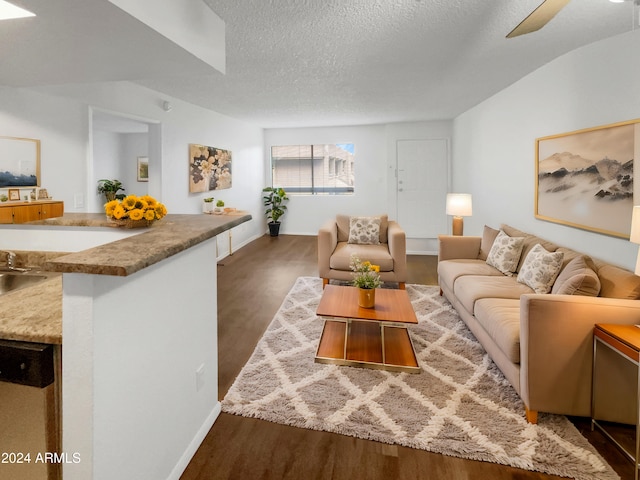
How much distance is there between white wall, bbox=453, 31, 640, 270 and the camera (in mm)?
2482

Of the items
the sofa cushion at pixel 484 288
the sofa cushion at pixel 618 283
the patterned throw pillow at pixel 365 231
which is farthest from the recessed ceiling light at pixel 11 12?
the patterned throw pillow at pixel 365 231

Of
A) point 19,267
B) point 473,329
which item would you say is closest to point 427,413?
point 473,329

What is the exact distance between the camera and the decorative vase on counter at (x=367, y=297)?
2.96 meters

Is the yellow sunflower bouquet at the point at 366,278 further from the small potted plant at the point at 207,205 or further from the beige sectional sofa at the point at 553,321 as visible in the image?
the small potted plant at the point at 207,205

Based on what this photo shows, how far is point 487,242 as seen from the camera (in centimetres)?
402

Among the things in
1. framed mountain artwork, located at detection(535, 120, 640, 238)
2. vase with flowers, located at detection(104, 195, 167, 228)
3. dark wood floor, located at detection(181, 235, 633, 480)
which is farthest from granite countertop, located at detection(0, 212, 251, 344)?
framed mountain artwork, located at detection(535, 120, 640, 238)

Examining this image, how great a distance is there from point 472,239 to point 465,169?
2.28m

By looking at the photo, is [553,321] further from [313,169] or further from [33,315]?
[313,169]

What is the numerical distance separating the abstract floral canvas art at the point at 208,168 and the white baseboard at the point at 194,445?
3757mm

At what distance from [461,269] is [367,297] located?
4.11 feet

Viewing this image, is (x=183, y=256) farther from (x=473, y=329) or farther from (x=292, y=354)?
(x=473, y=329)

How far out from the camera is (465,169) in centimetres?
599

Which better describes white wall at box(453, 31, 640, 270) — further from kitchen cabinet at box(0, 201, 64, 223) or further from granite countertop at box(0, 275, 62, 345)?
kitchen cabinet at box(0, 201, 64, 223)

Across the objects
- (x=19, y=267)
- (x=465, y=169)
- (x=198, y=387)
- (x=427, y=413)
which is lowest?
(x=427, y=413)
